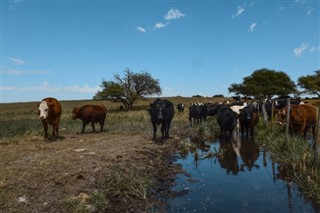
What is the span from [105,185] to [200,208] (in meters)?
2.06

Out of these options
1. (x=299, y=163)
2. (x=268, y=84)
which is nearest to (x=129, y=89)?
(x=268, y=84)

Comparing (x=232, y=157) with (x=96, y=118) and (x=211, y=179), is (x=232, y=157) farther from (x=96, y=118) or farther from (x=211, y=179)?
(x=96, y=118)

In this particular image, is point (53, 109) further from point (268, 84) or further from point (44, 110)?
point (268, 84)

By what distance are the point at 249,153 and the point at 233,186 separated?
165 inches

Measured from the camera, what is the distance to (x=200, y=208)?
546cm

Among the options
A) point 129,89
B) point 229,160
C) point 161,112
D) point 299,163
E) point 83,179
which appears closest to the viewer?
point 83,179

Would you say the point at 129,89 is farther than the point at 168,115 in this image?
Yes

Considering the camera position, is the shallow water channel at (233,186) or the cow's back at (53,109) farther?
the cow's back at (53,109)

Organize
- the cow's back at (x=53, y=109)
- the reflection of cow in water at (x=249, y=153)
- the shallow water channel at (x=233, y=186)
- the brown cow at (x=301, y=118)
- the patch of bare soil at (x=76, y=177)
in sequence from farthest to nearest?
the cow's back at (x=53, y=109), the brown cow at (x=301, y=118), the reflection of cow in water at (x=249, y=153), the shallow water channel at (x=233, y=186), the patch of bare soil at (x=76, y=177)

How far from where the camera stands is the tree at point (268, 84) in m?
58.5

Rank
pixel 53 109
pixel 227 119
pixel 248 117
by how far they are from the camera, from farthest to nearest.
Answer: pixel 248 117, pixel 227 119, pixel 53 109

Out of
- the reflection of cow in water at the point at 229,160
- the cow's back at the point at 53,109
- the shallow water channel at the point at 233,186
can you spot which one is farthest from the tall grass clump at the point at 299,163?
the cow's back at the point at 53,109

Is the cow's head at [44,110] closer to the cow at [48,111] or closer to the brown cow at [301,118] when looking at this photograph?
the cow at [48,111]

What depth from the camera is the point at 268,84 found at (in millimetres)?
59719
